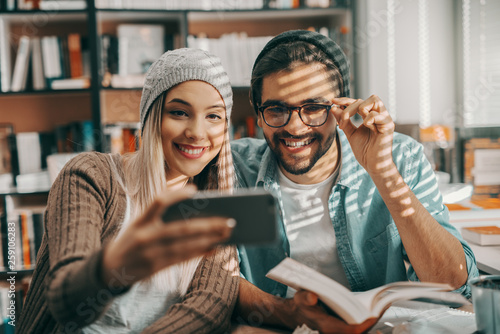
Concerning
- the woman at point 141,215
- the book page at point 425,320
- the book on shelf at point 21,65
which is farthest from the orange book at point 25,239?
the book page at point 425,320

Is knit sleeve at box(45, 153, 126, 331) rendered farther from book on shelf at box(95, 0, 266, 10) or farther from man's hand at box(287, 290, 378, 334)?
book on shelf at box(95, 0, 266, 10)

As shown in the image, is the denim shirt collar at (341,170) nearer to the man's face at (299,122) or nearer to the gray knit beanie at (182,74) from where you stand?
the man's face at (299,122)

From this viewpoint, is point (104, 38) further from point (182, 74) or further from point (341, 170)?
point (341, 170)

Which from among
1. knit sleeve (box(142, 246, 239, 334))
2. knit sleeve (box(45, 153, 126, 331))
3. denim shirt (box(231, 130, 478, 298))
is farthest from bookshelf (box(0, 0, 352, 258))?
knit sleeve (box(142, 246, 239, 334))

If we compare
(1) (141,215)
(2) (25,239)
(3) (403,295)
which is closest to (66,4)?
(2) (25,239)

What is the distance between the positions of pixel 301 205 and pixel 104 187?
591 millimetres

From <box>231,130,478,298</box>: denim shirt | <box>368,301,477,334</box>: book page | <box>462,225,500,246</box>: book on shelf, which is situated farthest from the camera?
<box>462,225,500,246</box>: book on shelf

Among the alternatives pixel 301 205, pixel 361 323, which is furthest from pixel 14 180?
pixel 361 323

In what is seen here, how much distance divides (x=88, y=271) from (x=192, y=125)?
49cm

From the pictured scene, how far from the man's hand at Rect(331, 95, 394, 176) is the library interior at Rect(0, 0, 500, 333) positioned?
92cm

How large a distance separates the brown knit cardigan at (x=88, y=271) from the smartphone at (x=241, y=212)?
16 centimetres

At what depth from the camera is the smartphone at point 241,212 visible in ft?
2.07

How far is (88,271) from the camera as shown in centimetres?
66

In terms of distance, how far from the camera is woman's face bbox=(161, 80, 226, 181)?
1.05m
